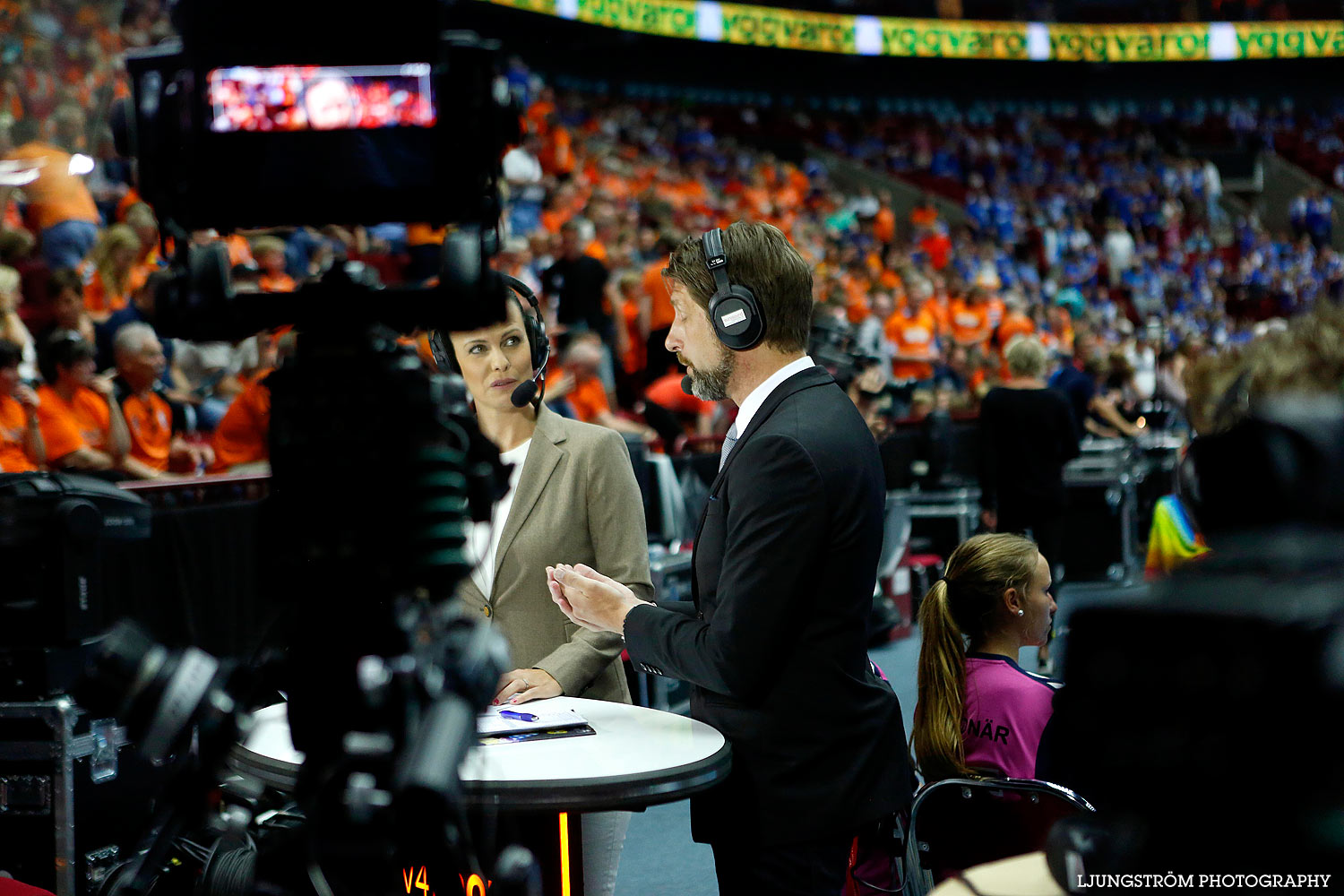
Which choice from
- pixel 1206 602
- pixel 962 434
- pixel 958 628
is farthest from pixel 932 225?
pixel 1206 602

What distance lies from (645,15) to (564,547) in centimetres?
1505

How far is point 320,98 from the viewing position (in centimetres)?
108

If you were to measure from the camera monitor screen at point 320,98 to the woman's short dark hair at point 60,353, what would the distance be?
3.94m

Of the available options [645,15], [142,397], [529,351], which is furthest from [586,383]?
[645,15]

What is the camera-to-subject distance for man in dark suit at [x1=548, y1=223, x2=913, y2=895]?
5.60 feet

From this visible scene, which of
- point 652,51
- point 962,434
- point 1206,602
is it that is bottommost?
point 962,434

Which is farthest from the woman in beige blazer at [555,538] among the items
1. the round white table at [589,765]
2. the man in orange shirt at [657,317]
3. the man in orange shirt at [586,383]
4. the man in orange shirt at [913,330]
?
the man in orange shirt at [913,330]

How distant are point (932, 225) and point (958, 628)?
14.3m

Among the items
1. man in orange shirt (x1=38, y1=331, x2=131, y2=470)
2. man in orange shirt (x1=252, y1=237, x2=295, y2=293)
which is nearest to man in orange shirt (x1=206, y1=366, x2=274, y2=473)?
man in orange shirt (x1=38, y1=331, x2=131, y2=470)

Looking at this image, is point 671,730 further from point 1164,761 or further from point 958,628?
point 1164,761

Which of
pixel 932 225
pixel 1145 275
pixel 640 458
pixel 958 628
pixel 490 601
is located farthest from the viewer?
pixel 1145 275

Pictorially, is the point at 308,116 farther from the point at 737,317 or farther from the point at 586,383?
the point at 586,383

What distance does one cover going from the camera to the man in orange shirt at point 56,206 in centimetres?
606

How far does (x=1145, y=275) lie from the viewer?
58.3ft
